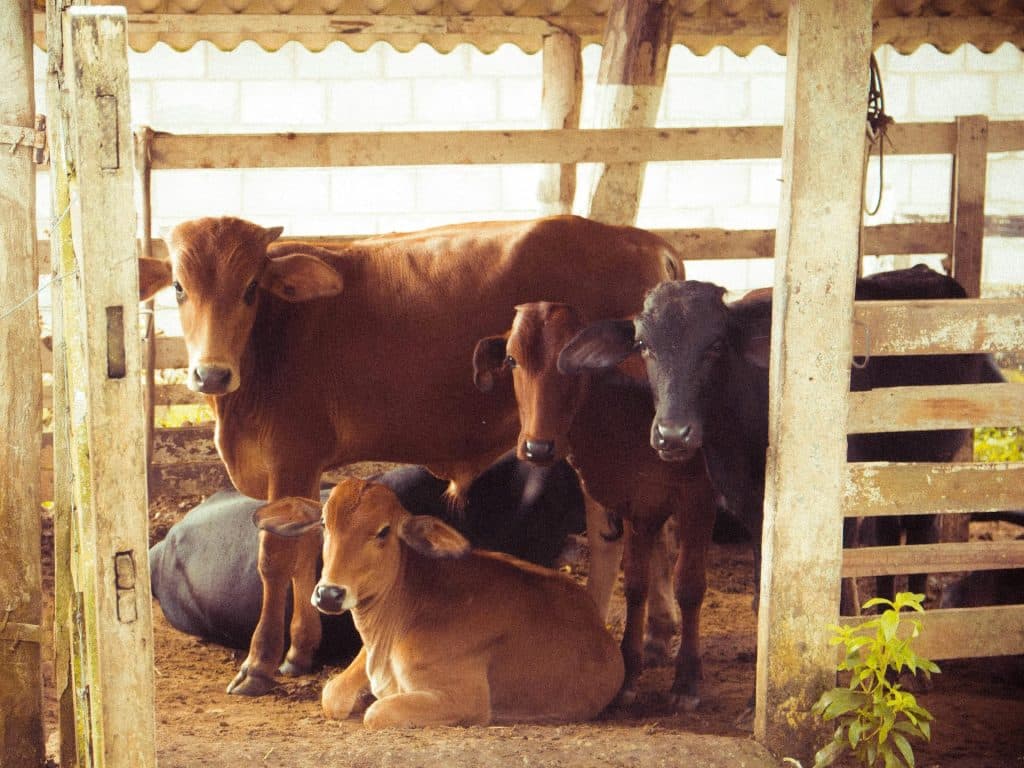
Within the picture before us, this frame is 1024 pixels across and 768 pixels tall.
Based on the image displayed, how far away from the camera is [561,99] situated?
8625mm

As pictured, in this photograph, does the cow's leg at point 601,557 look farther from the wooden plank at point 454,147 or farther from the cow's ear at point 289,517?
the wooden plank at point 454,147

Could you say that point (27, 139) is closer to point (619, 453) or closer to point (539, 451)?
point (539, 451)

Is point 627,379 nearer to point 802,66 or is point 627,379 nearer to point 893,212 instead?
point 802,66

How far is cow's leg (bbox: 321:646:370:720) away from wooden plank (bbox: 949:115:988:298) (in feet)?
13.8

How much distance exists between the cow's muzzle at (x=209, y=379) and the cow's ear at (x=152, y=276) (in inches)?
28.3

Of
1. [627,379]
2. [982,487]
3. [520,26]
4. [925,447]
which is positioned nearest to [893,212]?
[520,26]

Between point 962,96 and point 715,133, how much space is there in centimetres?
546

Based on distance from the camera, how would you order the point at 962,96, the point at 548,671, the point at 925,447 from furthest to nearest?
the point at 962,96, the point at 925,447, the point at 548,671

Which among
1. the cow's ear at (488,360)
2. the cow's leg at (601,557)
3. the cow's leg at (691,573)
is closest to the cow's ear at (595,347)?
the cow's ear at (488,360)

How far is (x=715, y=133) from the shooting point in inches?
294

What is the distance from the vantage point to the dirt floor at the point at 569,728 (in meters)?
4.24

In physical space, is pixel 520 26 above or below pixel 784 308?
above

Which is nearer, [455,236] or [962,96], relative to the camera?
[455,236]

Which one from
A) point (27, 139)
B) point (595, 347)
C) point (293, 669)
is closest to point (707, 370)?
point (595, 347)
